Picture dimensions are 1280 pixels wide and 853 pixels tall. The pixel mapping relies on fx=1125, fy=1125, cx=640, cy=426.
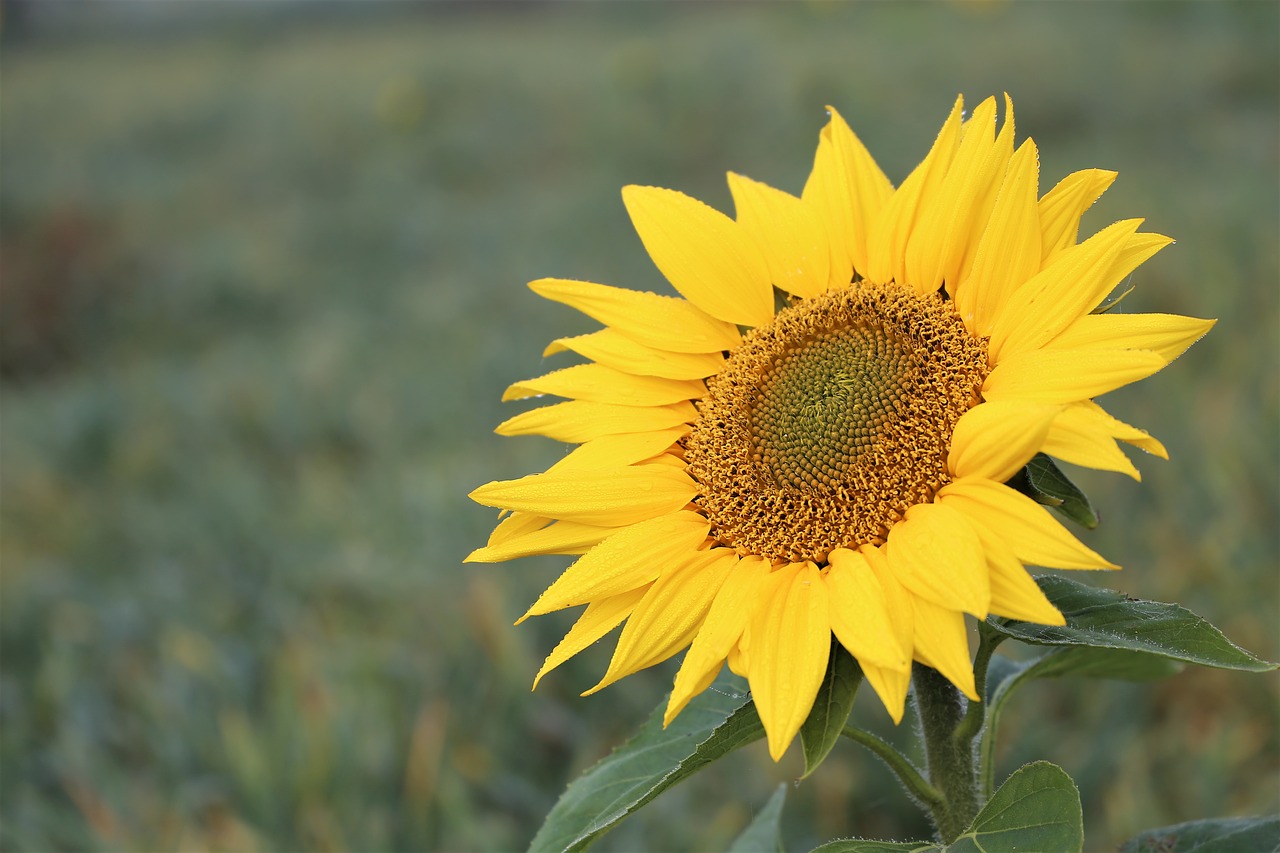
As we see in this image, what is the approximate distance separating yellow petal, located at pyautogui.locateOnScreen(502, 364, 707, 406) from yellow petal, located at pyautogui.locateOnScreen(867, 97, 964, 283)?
0.22m

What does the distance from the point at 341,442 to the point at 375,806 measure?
2.59m

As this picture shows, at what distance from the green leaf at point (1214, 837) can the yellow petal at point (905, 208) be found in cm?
59

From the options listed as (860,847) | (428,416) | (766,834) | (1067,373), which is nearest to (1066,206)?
(1067,373)

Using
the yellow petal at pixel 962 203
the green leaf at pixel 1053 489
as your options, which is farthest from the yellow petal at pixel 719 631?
the yellow petal at pixel 962 203

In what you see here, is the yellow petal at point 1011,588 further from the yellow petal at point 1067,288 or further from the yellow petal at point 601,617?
the yellow petal at point 601,617

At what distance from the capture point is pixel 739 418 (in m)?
1.09

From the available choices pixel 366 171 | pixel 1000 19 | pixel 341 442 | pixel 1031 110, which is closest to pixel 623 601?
pixel 341 442

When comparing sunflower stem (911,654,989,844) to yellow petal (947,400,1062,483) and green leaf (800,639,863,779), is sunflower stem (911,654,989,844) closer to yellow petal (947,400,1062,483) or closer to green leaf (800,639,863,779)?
green leaf (800,639,863,779)

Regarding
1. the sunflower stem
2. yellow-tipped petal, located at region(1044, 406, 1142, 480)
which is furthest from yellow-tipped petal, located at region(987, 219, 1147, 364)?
the sunflower stem

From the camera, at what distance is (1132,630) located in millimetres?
875

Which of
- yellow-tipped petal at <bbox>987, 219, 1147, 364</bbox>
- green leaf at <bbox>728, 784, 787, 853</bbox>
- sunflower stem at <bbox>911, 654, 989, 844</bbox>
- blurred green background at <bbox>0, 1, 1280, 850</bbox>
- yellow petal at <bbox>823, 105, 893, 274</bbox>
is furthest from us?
blurred green background at <bbox>0, 1, 1280, 850</bbox>

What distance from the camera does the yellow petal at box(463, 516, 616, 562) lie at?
1000mm

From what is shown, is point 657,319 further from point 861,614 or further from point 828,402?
point 861,614

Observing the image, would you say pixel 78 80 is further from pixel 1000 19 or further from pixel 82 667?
pixel 82 667
